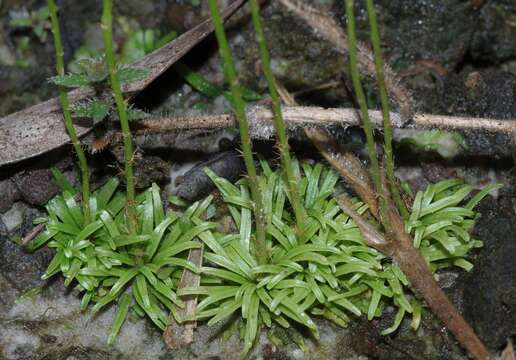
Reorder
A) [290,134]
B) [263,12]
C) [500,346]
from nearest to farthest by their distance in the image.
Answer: [500,346] < [290,134] < [263,12]

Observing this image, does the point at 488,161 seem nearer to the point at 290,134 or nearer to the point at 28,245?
the point at 290,134

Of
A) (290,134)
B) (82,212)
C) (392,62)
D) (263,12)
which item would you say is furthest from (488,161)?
(82,212)

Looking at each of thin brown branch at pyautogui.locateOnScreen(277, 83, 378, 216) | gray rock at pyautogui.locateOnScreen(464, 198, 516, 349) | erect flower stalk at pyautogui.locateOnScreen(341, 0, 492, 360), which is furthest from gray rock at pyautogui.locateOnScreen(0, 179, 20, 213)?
gray rock at pyautogui.locateOnScreen(464, 198, 516, 349)

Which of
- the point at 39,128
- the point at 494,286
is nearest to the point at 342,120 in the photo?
the point at 494,286

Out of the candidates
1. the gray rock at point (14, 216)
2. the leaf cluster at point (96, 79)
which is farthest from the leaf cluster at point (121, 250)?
the leaf cluster at point (96, 79)

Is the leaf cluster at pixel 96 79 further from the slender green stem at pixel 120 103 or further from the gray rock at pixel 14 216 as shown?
the gray rock at pixel 14 216

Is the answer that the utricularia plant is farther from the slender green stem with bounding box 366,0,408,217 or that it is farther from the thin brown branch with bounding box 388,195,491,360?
the slender green stem with bounding box 366,0,408,217
